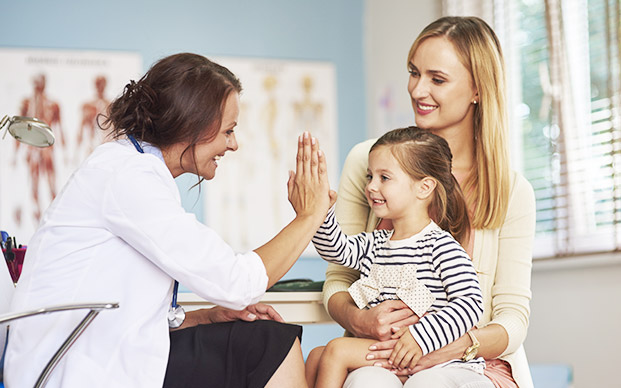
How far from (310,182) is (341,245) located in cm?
23

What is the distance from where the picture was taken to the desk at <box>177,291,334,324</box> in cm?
180

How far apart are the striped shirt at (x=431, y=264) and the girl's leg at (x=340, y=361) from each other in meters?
0.12

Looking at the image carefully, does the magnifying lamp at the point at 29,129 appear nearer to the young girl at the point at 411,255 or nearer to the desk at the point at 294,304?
the desk at the point at 294,304

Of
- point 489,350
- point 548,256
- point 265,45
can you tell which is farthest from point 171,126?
point 265,45

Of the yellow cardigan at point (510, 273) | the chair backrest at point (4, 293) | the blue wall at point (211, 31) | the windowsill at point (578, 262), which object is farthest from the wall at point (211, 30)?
the chair backrest at point (4, 293)

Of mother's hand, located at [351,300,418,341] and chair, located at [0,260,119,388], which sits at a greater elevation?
chair, located at [0,260,119,388]

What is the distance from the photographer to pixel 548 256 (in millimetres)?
3213

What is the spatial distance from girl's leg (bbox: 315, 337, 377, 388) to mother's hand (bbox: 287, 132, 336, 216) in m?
0.30

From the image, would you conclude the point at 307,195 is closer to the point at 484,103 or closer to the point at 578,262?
the point at 484,103

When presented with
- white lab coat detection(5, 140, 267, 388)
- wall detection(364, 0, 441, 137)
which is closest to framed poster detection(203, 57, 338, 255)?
wall detection(364, 0, 441, 137)

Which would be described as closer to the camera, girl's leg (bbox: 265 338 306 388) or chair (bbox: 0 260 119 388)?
chair (bbox: 0 260 119 388)

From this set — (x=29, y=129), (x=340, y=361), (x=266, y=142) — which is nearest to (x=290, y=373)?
(x=340, y=361)

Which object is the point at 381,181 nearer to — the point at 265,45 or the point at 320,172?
the point at 320,172

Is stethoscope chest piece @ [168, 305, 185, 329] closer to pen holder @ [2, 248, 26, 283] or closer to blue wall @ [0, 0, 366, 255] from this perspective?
pen holder @ [2, 248, 26, 283]
